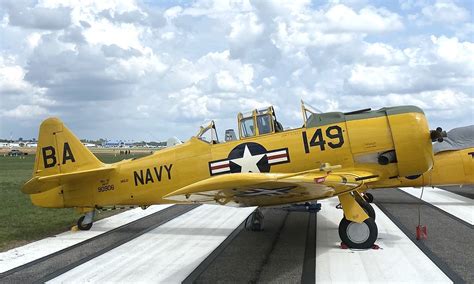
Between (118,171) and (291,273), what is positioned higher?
(118,171)

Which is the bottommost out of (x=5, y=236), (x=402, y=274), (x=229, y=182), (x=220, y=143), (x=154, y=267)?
(x=402, y=274)

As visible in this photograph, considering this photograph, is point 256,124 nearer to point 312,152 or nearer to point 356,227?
point 312,152

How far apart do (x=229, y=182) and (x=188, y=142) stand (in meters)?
3.42

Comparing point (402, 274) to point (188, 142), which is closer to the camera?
point (402, 274)

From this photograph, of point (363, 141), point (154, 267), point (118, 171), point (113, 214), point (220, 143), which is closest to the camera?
point (154, 267)

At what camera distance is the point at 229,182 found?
5.21m

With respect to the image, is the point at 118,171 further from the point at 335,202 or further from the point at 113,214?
the point at 335,202

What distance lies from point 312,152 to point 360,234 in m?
1.60

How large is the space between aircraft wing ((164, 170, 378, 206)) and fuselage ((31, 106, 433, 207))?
41 centimetres

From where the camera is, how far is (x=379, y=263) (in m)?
6.30

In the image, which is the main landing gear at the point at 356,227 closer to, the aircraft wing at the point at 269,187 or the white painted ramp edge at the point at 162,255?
the aircraft wing at the point at 269,187

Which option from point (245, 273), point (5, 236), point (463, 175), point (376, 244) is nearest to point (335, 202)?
point (463, 175)

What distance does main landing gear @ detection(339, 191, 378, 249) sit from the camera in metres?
7.13

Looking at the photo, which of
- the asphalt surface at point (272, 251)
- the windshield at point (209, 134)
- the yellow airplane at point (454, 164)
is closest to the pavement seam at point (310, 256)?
the asphalt surface at point (272, 251)
